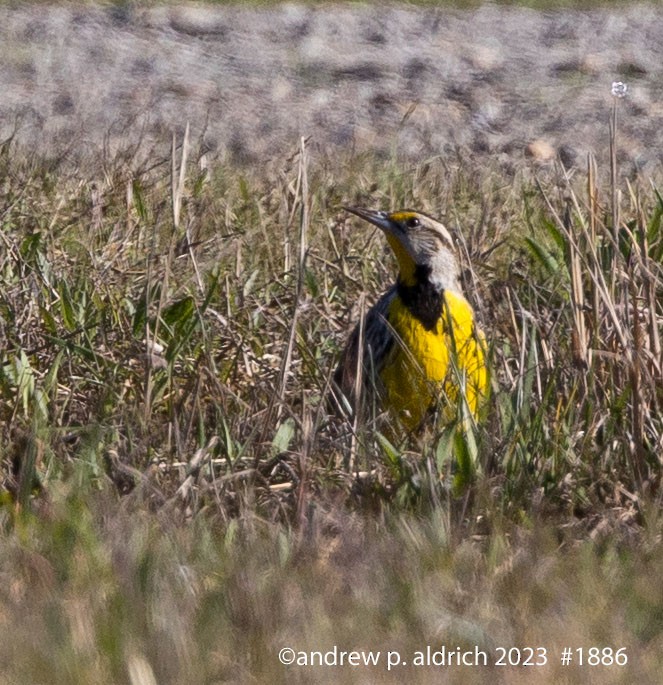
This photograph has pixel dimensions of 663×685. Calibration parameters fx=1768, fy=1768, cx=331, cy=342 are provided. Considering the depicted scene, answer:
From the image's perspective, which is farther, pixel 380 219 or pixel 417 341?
pixel 380 219

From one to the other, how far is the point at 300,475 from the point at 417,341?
42.1 inches

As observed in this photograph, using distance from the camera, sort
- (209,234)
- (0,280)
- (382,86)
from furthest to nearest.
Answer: (382,86), (209,234), (0,280)

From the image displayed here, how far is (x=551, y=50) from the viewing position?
10891 mm

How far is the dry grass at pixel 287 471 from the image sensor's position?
2957 millimetres

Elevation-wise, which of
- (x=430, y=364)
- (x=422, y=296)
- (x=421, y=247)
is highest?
(x=421, y=247)

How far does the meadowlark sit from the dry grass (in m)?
0.10

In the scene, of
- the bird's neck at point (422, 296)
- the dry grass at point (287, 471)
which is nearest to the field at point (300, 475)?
the dry grass at point (287, 471)

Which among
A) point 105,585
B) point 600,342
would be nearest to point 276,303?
point 600,342

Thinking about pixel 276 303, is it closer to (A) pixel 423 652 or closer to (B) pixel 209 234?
(B) pixel 209 234

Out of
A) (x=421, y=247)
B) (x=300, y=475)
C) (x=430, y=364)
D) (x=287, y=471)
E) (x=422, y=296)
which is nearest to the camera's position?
(x=300, y=475)

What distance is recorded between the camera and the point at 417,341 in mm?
4715

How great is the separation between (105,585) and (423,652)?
622 millimetres

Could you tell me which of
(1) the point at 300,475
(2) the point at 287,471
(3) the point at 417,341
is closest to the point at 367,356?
(3) the point at 417,341

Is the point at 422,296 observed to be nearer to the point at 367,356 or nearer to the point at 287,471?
the point at 367,356
